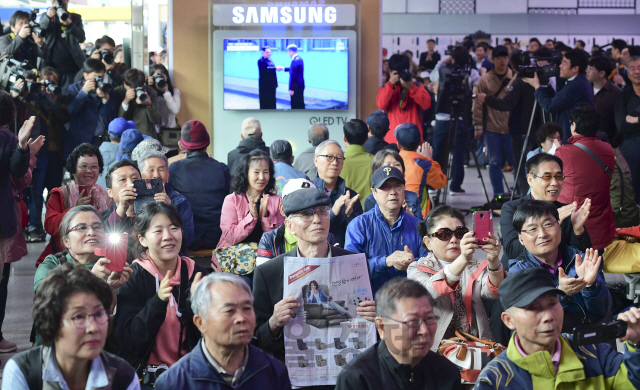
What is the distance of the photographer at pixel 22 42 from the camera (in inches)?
→ 344

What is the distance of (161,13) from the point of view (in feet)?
72.4

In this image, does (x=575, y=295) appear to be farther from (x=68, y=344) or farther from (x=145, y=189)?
(x=145, y=189)

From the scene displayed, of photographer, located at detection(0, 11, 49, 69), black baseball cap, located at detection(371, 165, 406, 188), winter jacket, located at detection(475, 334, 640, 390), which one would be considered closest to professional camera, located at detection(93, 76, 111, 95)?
photographer, located at detection(0, 11, 49, 69)

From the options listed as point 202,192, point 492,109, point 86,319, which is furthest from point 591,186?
point 86,319

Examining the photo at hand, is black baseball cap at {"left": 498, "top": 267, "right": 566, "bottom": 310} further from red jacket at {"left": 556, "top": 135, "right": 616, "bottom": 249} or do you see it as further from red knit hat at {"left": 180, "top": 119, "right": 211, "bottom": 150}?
red knit hat at {"left": 180, "top": 119, "right": 211, "bottom": 150}

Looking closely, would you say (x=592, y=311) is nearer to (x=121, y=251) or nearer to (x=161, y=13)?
(x=121, y=251)

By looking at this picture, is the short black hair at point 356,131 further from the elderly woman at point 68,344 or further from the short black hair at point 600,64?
the elderly woman at point 68,344

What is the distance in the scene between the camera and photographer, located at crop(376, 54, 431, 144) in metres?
9.17

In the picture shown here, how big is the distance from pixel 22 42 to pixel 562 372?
787cm

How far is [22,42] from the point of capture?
8844 mm

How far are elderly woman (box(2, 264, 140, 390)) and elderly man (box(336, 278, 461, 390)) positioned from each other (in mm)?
803

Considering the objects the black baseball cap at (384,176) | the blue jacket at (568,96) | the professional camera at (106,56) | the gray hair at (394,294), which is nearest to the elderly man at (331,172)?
the black baseball cap at (384,176)

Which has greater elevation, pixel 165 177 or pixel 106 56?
pixel 106 56

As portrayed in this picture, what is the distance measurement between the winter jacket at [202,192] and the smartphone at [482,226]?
2.80 metres
